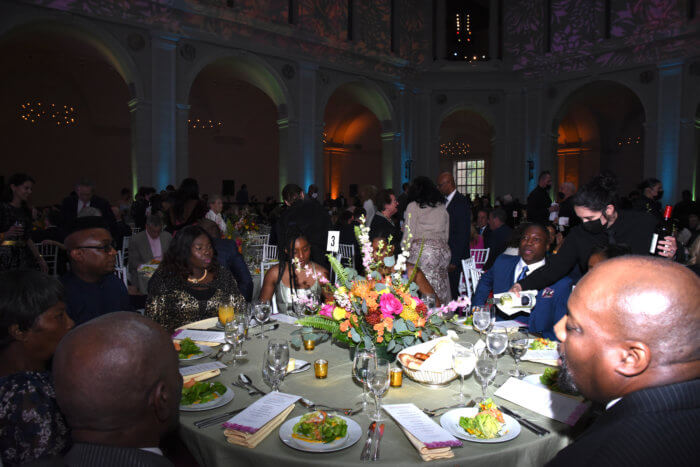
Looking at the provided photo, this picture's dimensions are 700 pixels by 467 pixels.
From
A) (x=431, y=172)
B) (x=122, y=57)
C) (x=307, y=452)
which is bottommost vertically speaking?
(x=307, y=452)

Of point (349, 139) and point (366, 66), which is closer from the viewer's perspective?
point (366, 66)

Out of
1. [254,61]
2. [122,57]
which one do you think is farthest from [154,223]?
[254,61]

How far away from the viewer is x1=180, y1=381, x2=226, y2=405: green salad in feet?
6.00

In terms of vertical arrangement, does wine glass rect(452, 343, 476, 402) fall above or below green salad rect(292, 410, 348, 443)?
above

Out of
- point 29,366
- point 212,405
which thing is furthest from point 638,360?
point 29,366

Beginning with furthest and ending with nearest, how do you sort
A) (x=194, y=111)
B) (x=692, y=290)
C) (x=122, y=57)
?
1. (x=194, y=111)
2. (x=122, y=57)
3. (x=692, y=290)

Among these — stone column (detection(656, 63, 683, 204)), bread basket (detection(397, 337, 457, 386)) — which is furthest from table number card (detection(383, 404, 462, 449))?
stone column (detection(656, 63, 683, 204))

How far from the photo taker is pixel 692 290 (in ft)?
3.28

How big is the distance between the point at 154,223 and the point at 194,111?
14.2m

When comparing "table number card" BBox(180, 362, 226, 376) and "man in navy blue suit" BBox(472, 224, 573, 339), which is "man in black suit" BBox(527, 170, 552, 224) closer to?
"man in navy blue suit" BBox(472, 224, 573, 339)

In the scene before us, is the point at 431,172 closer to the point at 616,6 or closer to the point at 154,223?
the point at 616,6

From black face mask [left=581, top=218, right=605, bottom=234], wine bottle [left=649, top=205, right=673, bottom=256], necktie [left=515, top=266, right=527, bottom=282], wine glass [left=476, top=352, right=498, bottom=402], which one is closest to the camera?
wine glass [left=476, top=352, right=498, bottom=402]

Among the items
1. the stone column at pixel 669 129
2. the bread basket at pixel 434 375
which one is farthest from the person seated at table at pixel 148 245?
the stone column at pixel 669 129

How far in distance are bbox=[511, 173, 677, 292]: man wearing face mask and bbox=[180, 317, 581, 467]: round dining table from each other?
1237mm
